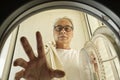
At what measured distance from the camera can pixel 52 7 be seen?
20.4 inches

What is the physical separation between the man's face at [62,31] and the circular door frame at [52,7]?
707 mm

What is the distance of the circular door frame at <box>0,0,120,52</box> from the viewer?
0.45 m

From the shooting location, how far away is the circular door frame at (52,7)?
0.45 m

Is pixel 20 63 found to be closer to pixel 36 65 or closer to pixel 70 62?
pixel 36 65

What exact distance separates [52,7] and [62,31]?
729mm

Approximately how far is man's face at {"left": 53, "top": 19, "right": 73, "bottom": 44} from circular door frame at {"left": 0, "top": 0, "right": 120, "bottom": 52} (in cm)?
71

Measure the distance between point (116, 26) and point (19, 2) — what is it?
0.82 ft

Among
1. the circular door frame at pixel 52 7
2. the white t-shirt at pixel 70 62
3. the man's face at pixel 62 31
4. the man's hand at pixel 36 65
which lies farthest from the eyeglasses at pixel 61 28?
the circular door frame at pixel 52 7

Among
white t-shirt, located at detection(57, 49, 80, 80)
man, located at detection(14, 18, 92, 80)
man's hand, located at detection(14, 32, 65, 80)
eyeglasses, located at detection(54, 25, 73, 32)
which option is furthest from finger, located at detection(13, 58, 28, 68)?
eyeglasses, located at detection(54, 25, 73, 32)

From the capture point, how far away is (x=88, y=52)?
48.0 inches

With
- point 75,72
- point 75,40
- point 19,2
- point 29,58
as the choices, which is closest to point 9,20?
point 19,2

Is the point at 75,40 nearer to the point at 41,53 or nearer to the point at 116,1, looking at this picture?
the point at 41,53

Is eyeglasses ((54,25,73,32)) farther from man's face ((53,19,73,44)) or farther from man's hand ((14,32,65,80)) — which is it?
man's hand ((14,32,65,80))

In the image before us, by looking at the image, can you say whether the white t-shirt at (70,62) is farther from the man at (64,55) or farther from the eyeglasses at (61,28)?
the eyeglasses at (61,28)
